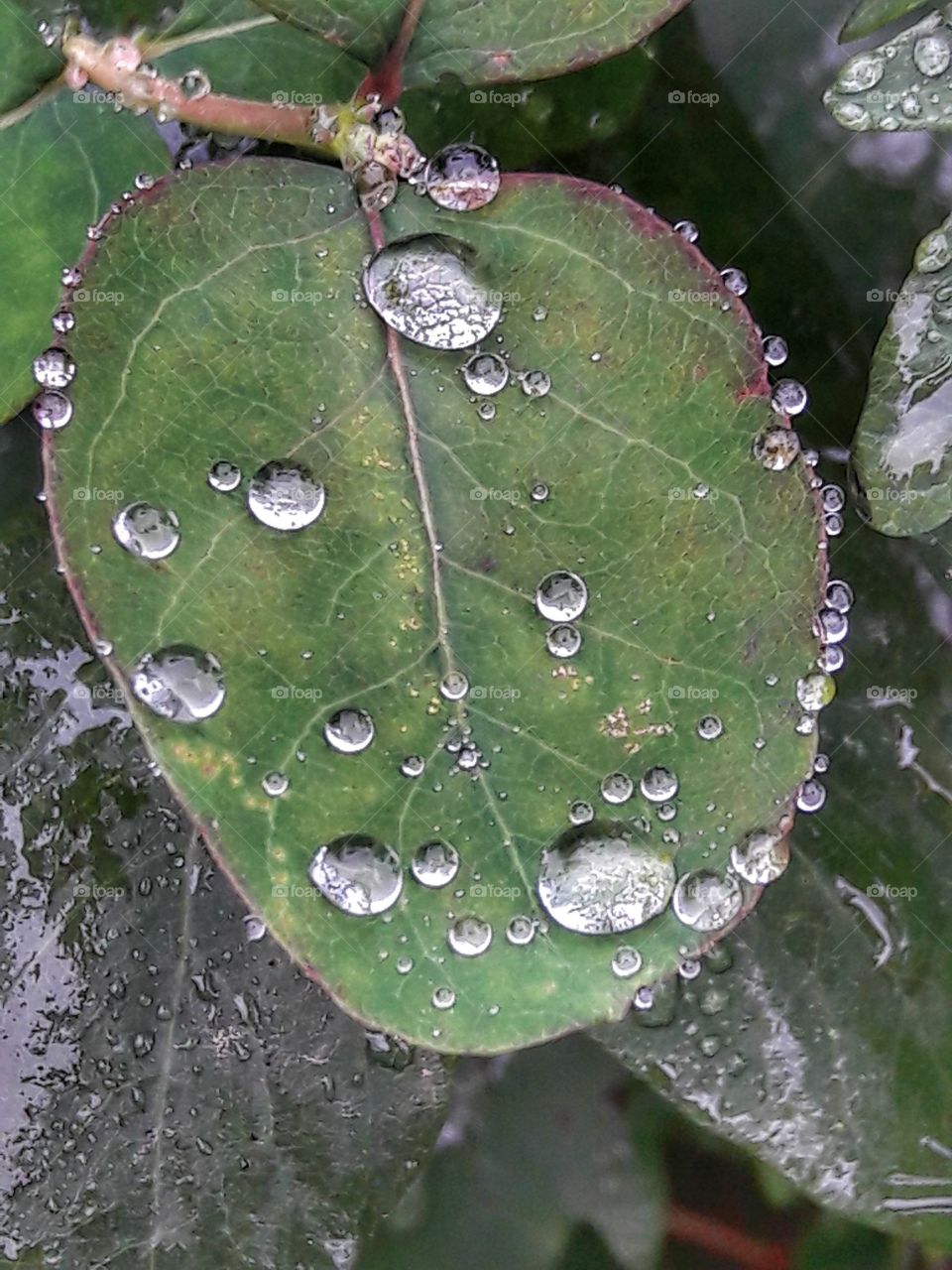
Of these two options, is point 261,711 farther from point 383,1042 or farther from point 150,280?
point 383,1042

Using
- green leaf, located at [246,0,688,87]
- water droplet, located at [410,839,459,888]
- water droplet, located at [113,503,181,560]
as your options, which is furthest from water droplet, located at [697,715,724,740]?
green leaf, located at [246,0,688,87]

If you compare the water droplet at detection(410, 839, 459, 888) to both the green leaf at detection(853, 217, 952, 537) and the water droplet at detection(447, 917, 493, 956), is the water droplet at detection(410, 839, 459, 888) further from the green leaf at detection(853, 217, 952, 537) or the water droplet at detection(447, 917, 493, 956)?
the green leaf at detection(853, 217, 952, 537)

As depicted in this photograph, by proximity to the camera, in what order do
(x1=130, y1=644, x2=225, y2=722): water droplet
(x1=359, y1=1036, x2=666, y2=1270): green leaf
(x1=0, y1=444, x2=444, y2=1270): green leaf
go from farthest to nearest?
1. (x1=359, y1=1036, x2=666, y2=1270): green leaf
2. (x1=0, y1=444, x2=444, y2=1270): green leaf
3. (x1=130, y1=644, x2=225, y2=722): water droplet

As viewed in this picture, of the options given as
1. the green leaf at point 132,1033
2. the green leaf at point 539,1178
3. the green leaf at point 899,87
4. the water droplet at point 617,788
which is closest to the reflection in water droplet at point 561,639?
the water droplet at point 617,788

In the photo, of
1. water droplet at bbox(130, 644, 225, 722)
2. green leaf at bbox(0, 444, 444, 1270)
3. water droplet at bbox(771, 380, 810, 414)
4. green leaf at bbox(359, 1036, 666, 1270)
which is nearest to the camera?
water droplet at bbox(130, 644, 225, 722)

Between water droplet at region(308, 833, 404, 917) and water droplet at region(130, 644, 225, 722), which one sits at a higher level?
water droplet at region(130, 644, 225, 722)

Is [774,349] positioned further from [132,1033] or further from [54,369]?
[132,1033]
